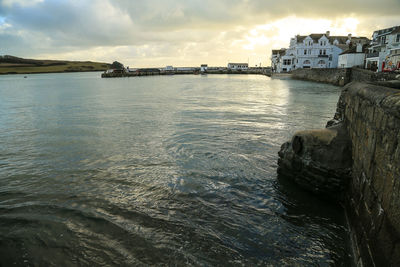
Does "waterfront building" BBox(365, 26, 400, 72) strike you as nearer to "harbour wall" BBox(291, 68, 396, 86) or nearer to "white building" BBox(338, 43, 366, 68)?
"harbour wall" BBox(291, 68, 396, 86)

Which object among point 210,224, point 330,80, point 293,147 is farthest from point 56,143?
point 330,80

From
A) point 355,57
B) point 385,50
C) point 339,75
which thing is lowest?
point 339,75

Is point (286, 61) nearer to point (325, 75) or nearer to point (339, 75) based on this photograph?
point (325, 75)

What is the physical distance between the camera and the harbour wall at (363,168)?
425cm

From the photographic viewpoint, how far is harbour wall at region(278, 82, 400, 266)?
167 inches

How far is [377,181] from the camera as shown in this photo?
4961 mm

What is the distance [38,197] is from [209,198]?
5357 mm

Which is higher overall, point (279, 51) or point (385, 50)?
point (279, 51)

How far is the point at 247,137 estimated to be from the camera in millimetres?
15445

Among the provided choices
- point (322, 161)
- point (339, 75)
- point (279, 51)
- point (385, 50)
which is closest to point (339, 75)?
point (339, 75)

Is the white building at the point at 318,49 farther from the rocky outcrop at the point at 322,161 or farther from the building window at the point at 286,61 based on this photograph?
the rocky outcrop at the point at 322,161

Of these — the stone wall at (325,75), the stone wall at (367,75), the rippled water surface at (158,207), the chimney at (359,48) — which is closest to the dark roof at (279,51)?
the stone wall at (325,75)

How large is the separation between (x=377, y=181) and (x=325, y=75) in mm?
75414

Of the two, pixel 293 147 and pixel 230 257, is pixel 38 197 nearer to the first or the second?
pixel 230 257
